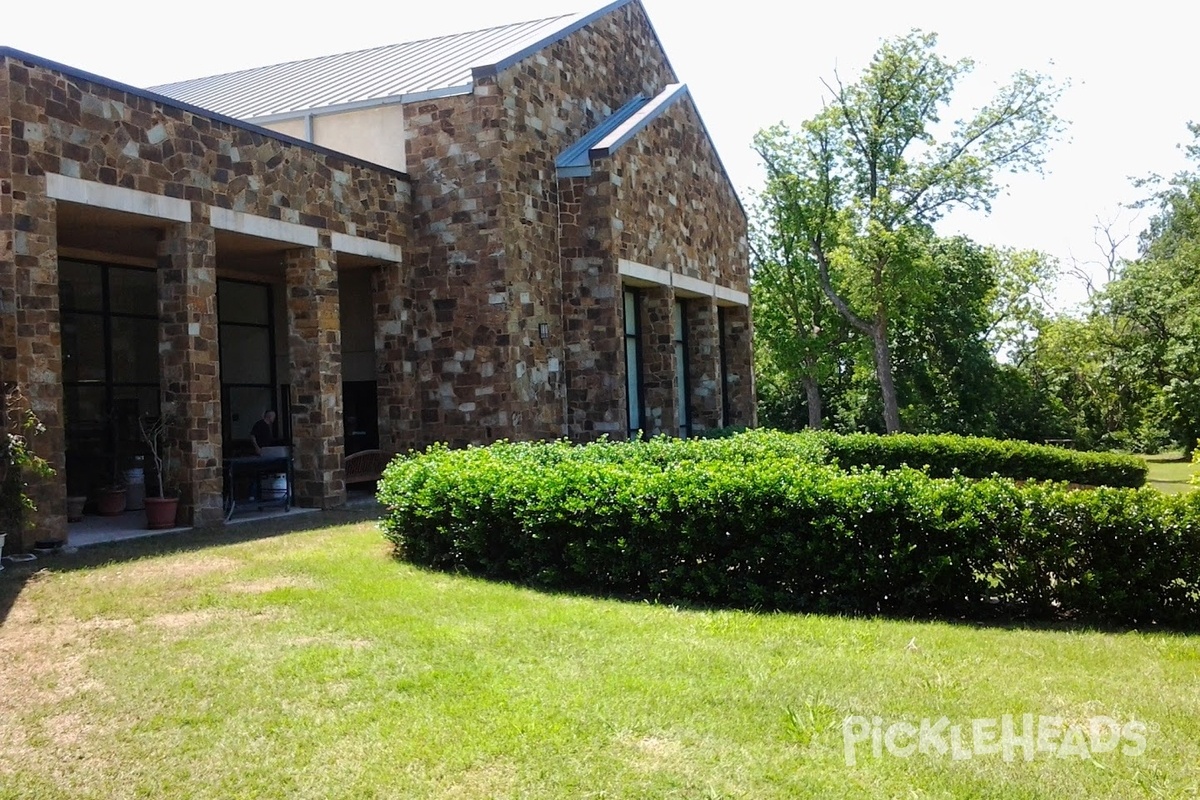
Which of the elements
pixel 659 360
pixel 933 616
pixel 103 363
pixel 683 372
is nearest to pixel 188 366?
pixel 103 363

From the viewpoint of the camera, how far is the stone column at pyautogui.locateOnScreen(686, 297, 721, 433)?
839 inches

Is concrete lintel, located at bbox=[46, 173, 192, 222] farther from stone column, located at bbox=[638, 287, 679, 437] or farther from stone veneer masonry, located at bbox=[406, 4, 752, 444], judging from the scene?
stone column, located at bbox=[638, 287, 679, 437]

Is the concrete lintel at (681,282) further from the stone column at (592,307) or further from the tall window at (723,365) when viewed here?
the tall window at (723,365)

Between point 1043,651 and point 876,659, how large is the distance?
109cm

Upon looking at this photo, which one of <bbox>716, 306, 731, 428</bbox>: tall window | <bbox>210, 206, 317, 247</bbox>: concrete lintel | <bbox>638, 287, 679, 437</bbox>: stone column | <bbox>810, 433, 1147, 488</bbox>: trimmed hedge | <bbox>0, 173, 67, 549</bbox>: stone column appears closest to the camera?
<bbox>0, 173, 67, 549</bbox>: stone column

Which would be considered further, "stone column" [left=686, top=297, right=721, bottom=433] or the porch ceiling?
"stone column" [left=686, top=297, right=721, bottom=433]

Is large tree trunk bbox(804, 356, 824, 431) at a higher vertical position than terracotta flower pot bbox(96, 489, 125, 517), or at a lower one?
higher

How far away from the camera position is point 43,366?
9484 mm

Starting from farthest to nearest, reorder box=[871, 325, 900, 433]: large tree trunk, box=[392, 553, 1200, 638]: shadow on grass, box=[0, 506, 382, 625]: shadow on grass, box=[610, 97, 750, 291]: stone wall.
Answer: box=[871, 325, 900, 433]: large tree trunk, box=[610, 97, 750, 291]: stone wall, box=[0, 506, 382, 625]: shadow on grass, box=[392, 553, 1200, 638]: shadow on grass

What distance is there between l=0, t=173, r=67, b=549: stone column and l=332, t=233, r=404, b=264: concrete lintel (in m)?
4.50

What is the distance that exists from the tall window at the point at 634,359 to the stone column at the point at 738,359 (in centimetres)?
485

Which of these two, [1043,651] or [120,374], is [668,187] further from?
[1043,651]

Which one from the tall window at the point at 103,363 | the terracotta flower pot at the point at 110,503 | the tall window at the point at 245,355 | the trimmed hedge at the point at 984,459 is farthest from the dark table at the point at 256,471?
the trimmed hedge at the point at 984,459

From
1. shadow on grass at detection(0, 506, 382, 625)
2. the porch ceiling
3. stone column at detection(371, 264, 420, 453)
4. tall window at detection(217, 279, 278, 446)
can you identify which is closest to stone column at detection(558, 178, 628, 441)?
stone column at detection(371, 264, 420, 453)
